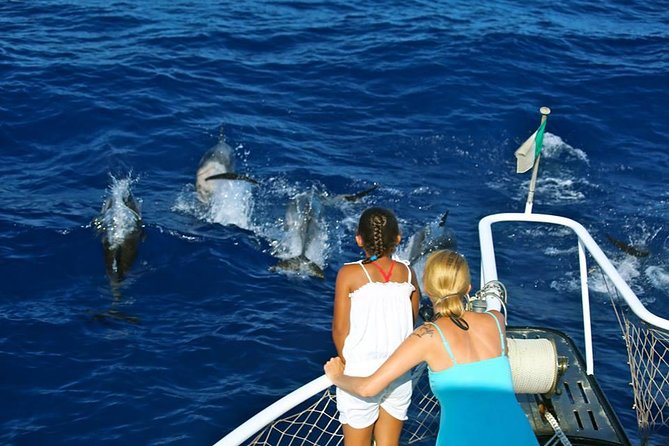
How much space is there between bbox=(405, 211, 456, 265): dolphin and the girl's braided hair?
6.92 m

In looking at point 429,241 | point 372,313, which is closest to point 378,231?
point 372,313

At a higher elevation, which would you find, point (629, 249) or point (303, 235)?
point (303, 235)

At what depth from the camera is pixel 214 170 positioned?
14.8 metres

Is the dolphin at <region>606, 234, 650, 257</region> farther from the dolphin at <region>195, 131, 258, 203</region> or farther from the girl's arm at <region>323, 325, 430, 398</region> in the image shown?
the girl's arm at <region>323, 325, 430, 398</region>

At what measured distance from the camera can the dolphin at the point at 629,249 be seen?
42.3ft

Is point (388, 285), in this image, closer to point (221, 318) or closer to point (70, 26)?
point (221, 318)

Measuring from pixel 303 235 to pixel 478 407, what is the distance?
8.33 m

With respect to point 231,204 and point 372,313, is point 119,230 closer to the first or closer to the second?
point 231,204

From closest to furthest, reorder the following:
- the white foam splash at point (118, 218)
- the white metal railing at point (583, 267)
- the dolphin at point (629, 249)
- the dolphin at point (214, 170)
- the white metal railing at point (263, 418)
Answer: the white metal railing at point (263, 418)
the white metal railing at point (583, 267)
the white foam splash at point (118, 218)
the dolphin at point (629, 249)
the dolphin at point (214, 170)

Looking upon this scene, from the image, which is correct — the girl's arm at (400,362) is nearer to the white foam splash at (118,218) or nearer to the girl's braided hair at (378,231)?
the girl's braided hair at (378,231)

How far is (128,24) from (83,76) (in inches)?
139

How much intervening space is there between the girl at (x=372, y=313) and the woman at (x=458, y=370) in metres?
0.75

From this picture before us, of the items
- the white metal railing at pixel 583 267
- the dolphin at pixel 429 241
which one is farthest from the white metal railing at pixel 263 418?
the dolphin at pixel 429 241

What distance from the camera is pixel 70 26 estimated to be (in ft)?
70.3
